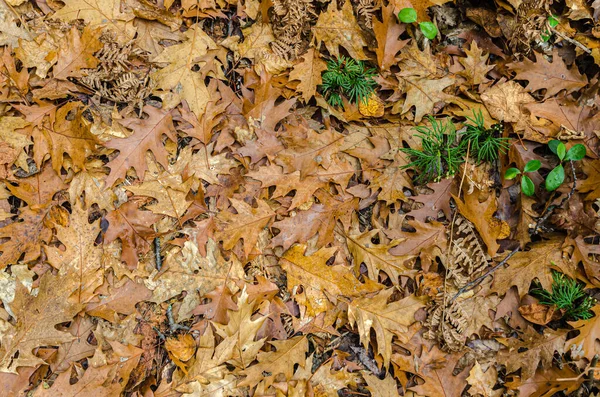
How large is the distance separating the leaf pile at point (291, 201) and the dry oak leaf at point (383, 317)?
1 centimetres

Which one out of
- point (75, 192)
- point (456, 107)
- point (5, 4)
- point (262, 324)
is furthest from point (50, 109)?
point (456, 107)

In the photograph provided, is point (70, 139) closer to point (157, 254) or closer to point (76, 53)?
point (76, 53)

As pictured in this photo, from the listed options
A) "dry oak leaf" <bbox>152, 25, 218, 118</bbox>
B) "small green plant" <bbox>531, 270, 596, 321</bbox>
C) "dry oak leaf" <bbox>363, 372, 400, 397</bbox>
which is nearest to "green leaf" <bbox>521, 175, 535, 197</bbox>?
"small green plant" <bbox>531, 270, 596, 321</bbox>

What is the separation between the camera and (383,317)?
2512 mm

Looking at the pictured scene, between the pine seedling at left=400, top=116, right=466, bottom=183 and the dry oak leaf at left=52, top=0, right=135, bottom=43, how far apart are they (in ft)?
6.27

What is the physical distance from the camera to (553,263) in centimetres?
258

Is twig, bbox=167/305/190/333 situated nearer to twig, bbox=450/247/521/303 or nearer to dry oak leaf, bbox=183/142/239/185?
dry oak leaf, bbox=183/142/239/185

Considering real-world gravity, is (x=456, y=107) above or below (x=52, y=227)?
above

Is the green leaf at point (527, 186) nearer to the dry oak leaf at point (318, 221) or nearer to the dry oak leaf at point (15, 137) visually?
the dry oak leaf at point (318, 221)

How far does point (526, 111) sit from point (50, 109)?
292cm

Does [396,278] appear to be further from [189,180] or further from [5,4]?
[5,4]

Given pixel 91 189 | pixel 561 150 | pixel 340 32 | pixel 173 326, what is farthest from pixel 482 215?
pixel 91 189

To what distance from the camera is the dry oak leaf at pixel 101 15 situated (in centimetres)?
263

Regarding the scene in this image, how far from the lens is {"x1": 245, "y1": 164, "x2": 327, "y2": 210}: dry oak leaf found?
256 cm
